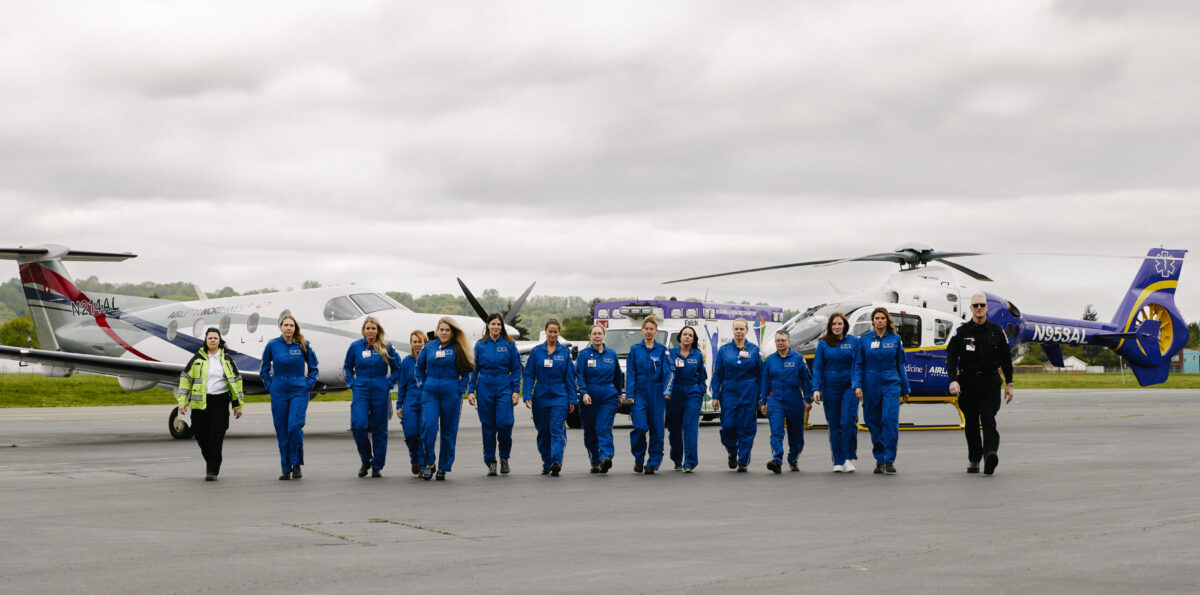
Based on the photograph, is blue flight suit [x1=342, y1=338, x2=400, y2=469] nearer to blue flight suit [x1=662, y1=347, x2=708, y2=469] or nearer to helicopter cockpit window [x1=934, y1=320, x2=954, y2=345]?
blue flight suit [x1=662, y1=347, x2=708, y2=469]

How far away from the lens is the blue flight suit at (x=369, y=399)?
13.3 meters

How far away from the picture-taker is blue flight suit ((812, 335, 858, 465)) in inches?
540

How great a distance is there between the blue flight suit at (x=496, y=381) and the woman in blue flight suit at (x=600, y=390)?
855mm

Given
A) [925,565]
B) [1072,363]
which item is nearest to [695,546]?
[925,565]

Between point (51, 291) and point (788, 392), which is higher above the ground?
point (51, 291)

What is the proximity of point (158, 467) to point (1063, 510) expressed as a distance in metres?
11.1

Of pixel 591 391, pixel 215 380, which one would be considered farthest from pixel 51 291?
pixel 591 391

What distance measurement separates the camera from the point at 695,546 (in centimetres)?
765

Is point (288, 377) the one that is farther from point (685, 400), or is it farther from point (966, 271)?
point (966, 271)

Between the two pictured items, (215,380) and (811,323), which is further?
(811,323)

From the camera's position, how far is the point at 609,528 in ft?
28.2

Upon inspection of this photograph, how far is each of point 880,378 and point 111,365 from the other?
15.3 metres

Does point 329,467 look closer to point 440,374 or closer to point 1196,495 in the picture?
point 440,374

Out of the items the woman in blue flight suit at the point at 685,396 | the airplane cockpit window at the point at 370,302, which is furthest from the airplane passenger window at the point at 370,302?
the woman in blue flight suit at the point at 685,396
